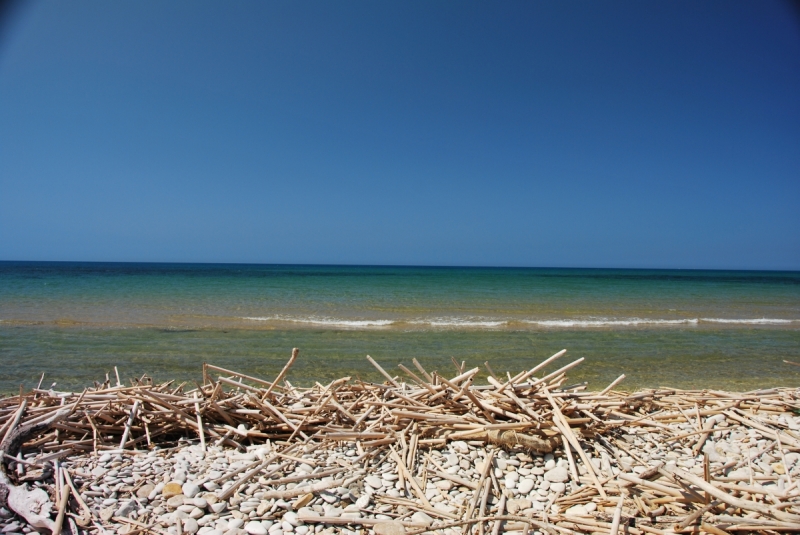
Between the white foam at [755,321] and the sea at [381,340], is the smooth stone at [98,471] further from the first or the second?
the white foam at [755,321]

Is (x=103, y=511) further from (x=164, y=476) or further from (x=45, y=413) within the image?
(x=45, y=413)

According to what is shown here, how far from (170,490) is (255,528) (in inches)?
31.4

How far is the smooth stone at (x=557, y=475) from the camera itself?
3.62 m

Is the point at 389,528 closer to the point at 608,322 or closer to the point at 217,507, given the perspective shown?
the point at 217,507

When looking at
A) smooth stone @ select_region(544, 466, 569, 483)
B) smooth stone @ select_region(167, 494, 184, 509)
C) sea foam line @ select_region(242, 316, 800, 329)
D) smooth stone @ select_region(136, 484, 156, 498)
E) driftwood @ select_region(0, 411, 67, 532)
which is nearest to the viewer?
driftwood @ select_region(0, 411, 67, 532)

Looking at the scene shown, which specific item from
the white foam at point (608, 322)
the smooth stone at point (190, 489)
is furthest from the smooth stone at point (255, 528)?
the white foam at point (608, 322)

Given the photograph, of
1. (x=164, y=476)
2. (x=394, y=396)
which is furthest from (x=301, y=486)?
(x=394, y=396)

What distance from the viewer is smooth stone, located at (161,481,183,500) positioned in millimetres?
3256

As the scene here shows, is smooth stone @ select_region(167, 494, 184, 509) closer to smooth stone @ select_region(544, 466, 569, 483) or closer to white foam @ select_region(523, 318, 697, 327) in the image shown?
smooth stone @ select_region(544, 466, 569, 483)

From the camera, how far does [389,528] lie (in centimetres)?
300

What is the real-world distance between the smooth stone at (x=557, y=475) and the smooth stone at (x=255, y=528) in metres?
2.19

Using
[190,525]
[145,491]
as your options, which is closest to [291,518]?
[190,525]

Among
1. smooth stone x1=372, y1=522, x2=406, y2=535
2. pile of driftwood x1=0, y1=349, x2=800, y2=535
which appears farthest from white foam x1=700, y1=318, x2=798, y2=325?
smooth stone x1=372, y1=522, x2=406, y2=535

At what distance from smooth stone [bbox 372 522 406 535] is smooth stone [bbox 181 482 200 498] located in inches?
53.1
